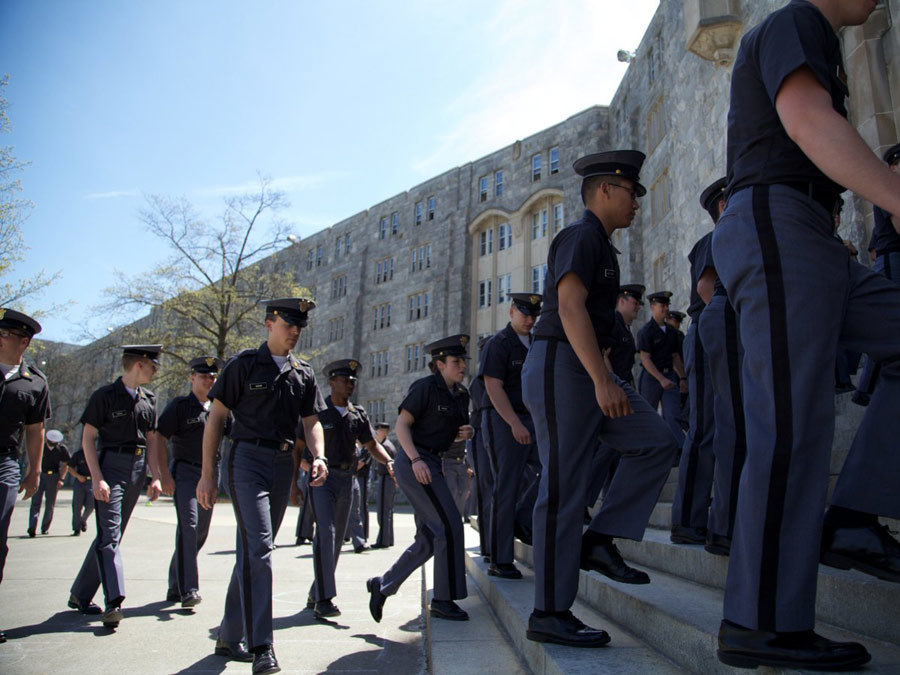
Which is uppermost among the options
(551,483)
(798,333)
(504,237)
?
(504,237)

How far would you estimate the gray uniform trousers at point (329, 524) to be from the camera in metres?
5.81

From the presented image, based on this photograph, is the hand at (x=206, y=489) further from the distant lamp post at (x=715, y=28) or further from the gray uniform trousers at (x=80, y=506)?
the distant lamp post at (x=715, y=28)

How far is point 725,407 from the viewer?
12.2 feet

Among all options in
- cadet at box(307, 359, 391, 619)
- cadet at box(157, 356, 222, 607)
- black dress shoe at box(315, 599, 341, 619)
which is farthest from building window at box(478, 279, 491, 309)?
black dress shoe at box(315, 599, 341, 619)

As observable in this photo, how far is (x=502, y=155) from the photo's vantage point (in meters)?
33.5

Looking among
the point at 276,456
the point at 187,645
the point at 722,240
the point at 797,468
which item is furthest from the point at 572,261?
the point at 187,645

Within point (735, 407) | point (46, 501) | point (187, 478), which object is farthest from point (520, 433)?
point (46, 501)

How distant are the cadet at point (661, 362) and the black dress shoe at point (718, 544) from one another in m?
4.10

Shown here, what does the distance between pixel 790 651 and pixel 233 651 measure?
12.3 feet

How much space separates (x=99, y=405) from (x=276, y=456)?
8.60ft

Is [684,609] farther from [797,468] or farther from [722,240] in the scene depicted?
[722,240]

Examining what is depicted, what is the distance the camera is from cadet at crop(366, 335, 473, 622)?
196 inches

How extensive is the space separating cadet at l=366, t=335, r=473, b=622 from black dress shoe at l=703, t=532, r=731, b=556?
1984mm

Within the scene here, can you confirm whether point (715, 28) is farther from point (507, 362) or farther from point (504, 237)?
point (504, 237)
